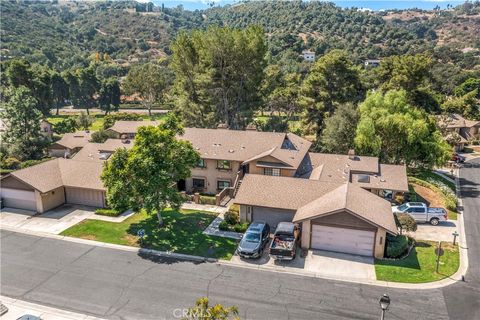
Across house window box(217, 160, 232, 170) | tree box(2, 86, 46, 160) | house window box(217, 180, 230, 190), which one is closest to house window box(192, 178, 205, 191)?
house window box(217, 180, 230, 190)

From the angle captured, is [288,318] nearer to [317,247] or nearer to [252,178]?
[317,247]

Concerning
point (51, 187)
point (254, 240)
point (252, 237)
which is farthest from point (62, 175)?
point (254, 240)

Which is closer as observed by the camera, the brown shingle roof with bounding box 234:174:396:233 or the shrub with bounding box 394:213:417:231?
the brown shingle roof with bounding box 234:174:396:233

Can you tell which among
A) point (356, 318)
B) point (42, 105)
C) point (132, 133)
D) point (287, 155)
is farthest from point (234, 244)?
point (42, 105)

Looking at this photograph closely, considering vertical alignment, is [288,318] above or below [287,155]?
below

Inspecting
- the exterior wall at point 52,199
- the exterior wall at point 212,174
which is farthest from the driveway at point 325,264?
the exterior wall at point 52,199

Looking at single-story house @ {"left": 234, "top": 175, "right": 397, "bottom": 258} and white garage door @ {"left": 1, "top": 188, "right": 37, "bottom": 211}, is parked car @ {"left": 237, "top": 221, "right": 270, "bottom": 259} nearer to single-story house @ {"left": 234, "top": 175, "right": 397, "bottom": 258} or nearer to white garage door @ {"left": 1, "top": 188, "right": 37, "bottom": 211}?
single-story house @ {"left": 234, "top": 175, "right": 397, "bottom": 258}
